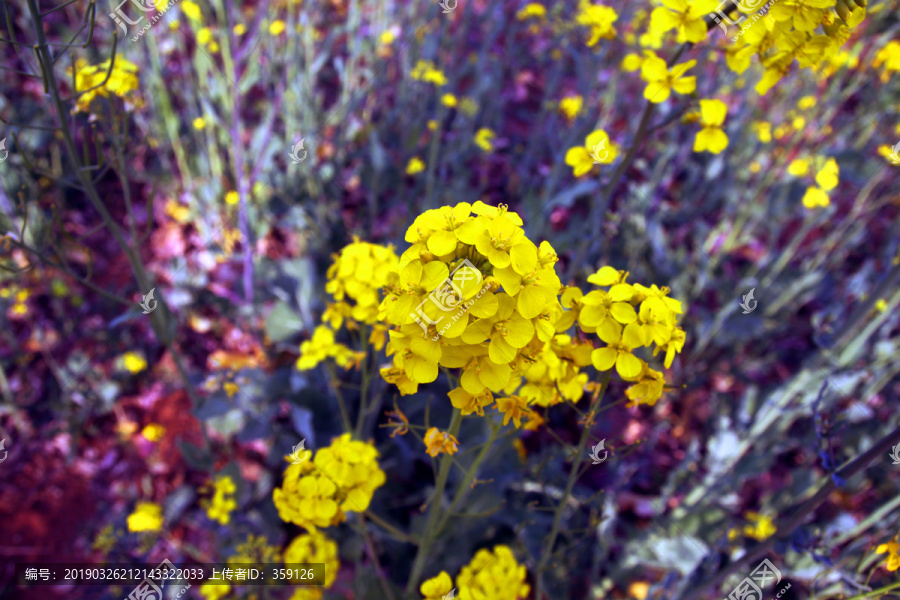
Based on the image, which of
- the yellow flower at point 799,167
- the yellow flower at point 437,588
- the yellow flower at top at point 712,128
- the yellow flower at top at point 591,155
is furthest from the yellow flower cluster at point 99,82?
the yellow flower at point 799,167

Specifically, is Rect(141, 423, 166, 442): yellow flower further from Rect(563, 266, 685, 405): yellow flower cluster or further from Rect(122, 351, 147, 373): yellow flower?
Rect(563, 266, 685, 405): yellow flower cluster

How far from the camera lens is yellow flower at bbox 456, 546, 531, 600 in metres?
1.35

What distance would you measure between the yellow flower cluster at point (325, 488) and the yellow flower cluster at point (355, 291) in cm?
30

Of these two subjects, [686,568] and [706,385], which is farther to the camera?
[706,385]

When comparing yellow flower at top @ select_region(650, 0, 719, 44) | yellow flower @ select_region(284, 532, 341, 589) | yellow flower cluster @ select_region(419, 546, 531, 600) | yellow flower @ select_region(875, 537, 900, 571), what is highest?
yellow flower at top @ select_region(650, 0, 719, 44)

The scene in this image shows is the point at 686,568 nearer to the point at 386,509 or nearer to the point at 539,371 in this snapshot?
the point at 386,509

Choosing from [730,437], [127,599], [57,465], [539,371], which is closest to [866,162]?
[730,437]

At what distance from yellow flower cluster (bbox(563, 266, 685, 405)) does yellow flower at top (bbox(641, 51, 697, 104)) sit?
0.69m

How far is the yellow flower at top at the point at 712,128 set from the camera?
147cm

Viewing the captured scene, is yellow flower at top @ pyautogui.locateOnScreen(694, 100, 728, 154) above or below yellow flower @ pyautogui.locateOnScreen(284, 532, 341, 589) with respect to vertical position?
above

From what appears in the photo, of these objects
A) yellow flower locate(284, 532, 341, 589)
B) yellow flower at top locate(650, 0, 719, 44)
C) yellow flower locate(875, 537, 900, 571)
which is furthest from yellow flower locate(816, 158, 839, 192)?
yellow flower locate(284, 532, 341, 589)

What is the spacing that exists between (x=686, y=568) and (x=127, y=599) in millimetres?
2396

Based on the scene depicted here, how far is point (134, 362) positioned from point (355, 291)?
2011 mm

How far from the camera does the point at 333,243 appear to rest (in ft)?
10.6
